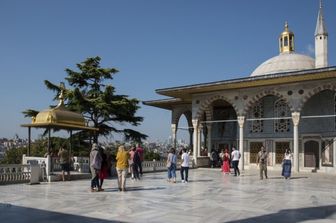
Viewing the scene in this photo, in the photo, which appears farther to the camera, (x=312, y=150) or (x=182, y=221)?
(x=312, y=150)

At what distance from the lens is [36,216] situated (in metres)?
6.48

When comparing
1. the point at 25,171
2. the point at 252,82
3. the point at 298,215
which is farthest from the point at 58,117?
the point at 252,82

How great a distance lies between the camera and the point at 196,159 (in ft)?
72.3

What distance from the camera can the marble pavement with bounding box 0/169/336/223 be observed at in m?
6.41

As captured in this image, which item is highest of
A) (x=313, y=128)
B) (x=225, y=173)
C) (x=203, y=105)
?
(x=203, y=105)

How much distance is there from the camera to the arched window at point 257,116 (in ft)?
72.7

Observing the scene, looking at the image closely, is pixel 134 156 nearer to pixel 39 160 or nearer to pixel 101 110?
pixel 39 160

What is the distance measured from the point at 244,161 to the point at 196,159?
2742 millimetres

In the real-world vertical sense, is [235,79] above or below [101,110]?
above

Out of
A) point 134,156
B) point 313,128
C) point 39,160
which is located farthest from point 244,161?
point 39,160

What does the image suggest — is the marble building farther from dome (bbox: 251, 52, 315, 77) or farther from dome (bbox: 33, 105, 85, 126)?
dome (bbox: 33, 105, 85, 126)

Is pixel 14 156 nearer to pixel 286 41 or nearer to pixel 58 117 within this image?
pixel 58 117

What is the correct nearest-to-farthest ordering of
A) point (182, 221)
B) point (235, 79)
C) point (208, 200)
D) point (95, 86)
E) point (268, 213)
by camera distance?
1. point (182, 221)
2. point (268, 213)
3. point (208, 200)
4. point (235, 79)
5. point (95, 86)

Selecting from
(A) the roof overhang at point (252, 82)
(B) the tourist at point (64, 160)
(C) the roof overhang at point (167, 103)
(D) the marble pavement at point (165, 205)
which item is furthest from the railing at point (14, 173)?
(C) the roof overhang at point (167, 103)
